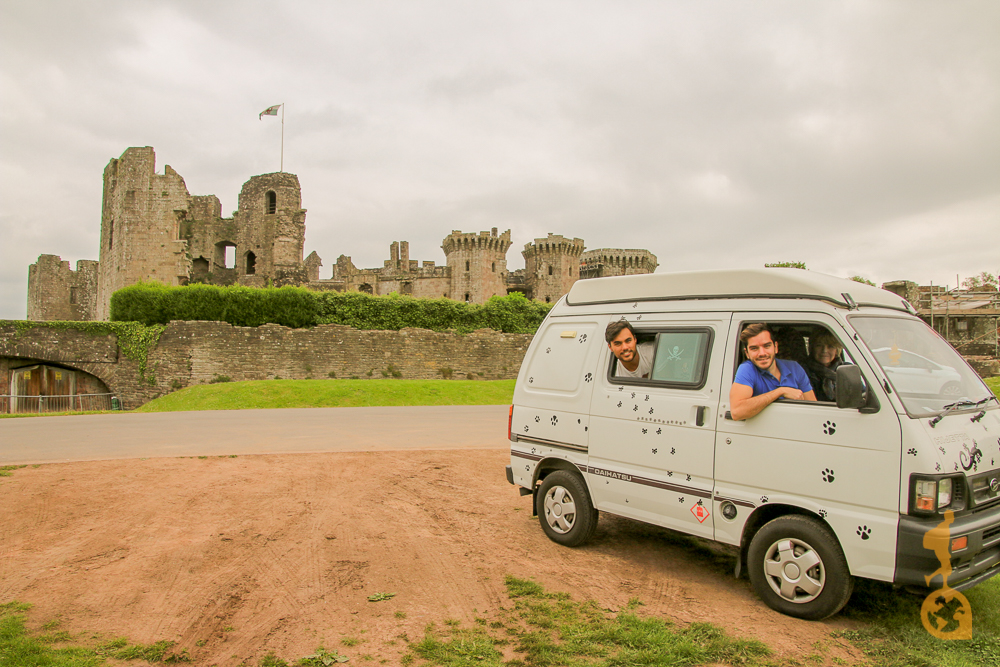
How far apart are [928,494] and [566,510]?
312cm

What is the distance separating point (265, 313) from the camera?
27.2 m

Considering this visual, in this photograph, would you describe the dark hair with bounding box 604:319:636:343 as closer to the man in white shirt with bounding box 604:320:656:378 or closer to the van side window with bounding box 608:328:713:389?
the man in white shirt with bounding box 604:320:656:378

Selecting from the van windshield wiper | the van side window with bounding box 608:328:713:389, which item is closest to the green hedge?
the van side window with bounding box 608:328:713:389

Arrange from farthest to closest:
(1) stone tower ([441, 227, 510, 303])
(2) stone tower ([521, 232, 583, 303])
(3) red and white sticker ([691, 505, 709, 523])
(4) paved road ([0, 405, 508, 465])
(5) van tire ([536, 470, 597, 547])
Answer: (2) stone tower ([521, 232, 583, 303]) < (1) stone tower ([441, 227, 510, 303]) < (4) paved road ([0, 405, 508, 465]) < (5) van tire ([536, 470, 597, 547]) < (3) red and white sticker ([691, 505, 709, 523])

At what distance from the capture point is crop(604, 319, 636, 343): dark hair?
547cm

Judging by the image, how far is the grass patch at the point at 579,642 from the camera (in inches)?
145

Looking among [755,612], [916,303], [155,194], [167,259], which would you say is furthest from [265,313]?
[916,303]

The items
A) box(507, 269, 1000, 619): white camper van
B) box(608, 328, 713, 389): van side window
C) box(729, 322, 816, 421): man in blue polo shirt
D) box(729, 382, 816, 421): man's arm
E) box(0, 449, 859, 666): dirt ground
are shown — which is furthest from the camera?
box(608, 328, 713, 389): van side window

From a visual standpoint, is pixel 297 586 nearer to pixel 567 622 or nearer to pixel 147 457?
pixel 567 622

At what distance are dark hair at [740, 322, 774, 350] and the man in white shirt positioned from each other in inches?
34.1

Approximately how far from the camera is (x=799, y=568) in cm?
419

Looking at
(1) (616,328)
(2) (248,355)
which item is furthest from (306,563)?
(2) (248,355)

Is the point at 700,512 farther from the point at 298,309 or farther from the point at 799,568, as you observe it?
the point at 298,309

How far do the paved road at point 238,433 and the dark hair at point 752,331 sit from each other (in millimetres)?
7419
